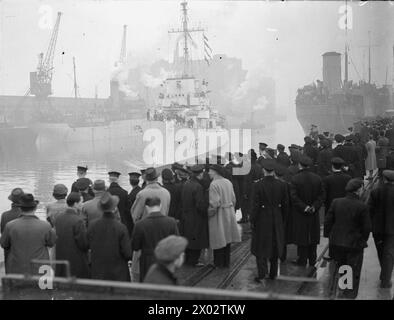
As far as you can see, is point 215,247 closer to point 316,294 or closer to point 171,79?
point 316,294

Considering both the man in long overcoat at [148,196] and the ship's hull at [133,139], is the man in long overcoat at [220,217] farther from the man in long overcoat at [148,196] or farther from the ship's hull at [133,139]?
the ship's hull at [133,139]

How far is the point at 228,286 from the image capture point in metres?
6.08

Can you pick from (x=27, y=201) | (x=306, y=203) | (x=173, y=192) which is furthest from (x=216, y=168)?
(x=27, y=201)

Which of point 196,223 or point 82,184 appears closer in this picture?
point 196,223

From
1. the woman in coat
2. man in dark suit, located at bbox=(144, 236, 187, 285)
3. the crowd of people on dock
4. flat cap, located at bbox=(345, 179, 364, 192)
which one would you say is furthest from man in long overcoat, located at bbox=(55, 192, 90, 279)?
the woman in coat

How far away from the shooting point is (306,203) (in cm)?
649

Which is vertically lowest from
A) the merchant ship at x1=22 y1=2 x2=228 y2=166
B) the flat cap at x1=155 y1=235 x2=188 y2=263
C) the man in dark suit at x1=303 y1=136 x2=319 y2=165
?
the flat cap at x1=155 y1=235 x2=188 y2=263

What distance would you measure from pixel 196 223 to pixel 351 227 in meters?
2.24

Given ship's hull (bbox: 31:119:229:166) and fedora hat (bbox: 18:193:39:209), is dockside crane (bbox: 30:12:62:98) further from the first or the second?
fedora hat (bbox: 18:193:39:209)

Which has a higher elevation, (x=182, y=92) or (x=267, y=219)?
(x=182, y=92)

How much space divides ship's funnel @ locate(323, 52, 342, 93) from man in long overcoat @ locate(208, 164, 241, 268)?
85750 mm

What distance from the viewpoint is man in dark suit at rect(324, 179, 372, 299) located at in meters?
5.33

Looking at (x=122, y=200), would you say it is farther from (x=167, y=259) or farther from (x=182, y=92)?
(x=182, y=92)

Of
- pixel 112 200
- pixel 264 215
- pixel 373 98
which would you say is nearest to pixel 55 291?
pixel 112 200
